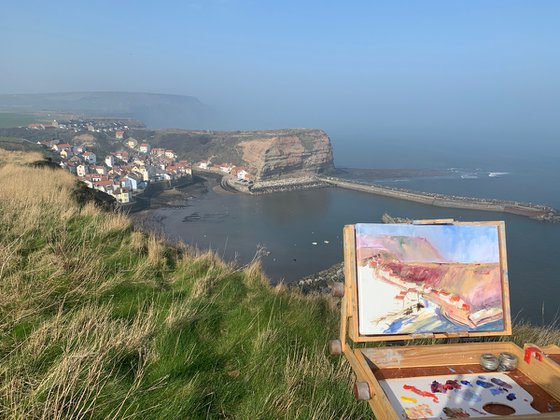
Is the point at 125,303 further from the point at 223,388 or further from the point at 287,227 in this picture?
the point at 287,227

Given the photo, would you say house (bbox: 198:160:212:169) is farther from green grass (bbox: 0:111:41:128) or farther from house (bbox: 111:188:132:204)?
green grass (bbox: 0:111:41:128)

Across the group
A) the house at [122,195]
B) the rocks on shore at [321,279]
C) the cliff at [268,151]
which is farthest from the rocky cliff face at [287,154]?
the rocks on shore at [321,279]

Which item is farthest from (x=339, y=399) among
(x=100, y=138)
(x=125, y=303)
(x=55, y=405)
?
(x=100, y=138)

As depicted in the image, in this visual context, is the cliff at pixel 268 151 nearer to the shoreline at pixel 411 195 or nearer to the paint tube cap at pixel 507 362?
the shoreline at pixel 411 195

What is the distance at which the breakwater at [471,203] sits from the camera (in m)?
42.9

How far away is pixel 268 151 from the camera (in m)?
69.2

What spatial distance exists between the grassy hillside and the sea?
5.84 meters

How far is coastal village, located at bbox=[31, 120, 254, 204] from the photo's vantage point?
48.4 m

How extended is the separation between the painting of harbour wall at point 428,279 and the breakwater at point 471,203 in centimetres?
4710

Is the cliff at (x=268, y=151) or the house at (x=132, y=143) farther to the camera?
the house at (x=132, y=143)

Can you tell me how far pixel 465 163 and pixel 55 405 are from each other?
290 ft

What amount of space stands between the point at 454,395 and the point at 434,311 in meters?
0.65

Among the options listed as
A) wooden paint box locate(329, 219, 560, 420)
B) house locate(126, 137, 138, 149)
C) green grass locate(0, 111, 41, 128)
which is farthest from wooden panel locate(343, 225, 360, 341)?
green grass locate(0, 111, 41, 128)

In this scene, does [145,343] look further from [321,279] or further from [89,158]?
[89,158]
